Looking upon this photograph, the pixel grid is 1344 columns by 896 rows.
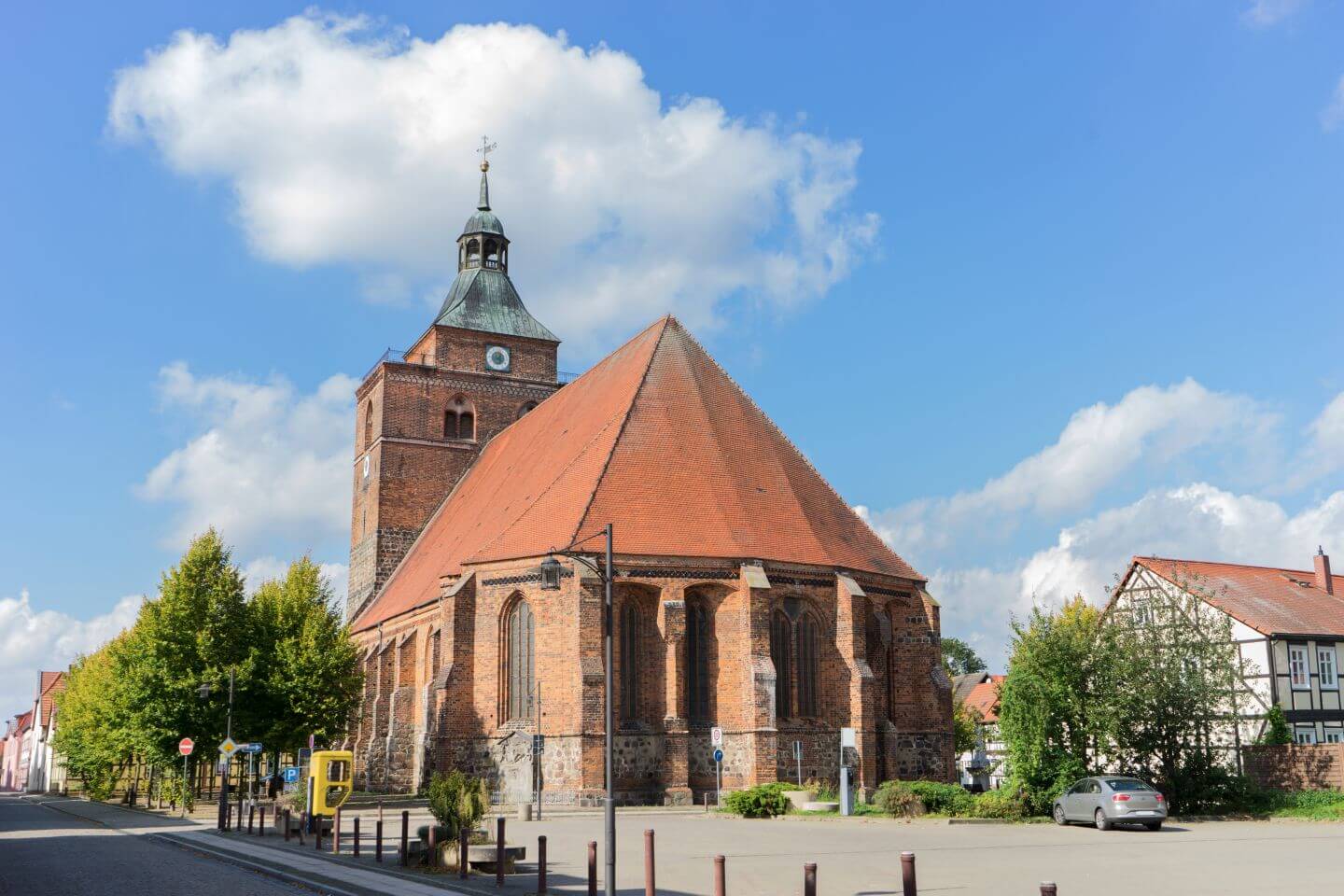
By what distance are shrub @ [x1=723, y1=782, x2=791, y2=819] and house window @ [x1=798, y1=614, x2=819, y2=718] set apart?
19.2ft

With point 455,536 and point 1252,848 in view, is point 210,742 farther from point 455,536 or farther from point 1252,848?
point 1252,848

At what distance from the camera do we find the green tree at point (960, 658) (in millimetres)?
99500

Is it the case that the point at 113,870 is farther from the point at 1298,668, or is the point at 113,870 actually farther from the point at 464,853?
the point at 1298,668

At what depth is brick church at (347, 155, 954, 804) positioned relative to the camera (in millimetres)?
31891

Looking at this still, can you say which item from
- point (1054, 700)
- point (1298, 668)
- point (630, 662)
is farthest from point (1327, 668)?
point (630, 662)

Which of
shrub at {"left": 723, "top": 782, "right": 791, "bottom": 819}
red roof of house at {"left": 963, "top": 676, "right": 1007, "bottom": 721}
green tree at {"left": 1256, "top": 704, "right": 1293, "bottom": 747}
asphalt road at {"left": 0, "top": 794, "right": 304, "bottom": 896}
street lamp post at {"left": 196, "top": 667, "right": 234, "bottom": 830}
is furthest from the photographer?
red roof of house at {"left": 963, "top": 676, "right": 1007, "bottom": 721}

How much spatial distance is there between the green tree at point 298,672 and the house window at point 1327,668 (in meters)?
32.6

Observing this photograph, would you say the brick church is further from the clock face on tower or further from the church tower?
the clock face on tower

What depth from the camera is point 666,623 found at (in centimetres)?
3244

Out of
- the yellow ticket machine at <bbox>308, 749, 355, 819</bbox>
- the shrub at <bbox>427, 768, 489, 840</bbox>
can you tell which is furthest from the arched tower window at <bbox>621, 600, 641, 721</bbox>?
the shrub at <bbox>427, 768, 489, 840</bbox>

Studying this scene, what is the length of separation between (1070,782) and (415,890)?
18.2 meters

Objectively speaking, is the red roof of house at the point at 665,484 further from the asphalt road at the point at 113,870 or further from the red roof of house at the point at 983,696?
the red roof of house at the point at 983,696

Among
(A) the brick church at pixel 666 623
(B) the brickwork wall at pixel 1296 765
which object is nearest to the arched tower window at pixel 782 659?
(A) the brick church at pixel 666 623

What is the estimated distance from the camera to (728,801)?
27938 mm
